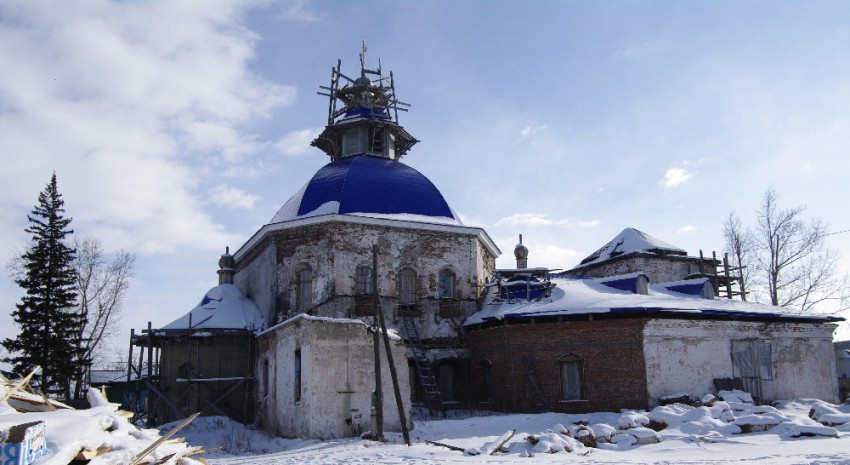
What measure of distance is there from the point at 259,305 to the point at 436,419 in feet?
27.6

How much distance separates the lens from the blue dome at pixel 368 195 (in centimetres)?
2273

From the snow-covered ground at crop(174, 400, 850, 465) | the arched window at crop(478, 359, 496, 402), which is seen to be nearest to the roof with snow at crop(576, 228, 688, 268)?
the arched window at crop(478, 359, 496, 402)

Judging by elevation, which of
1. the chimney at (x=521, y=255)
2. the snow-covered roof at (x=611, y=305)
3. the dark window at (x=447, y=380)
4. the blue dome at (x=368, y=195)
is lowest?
the dark window at (x=447, y=380)

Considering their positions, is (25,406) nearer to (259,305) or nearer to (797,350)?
(259,305)

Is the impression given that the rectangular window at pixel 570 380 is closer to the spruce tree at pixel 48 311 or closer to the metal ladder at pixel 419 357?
the metal ladder at pixel 419 357

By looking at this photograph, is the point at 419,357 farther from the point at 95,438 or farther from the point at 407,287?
the point at 95,438

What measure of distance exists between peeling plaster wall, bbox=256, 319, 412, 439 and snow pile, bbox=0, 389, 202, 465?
6.59 m

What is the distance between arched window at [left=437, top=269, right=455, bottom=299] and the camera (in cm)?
2316

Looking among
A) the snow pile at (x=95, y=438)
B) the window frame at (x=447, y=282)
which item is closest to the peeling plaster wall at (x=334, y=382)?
the window frame at (x=447, y=282)

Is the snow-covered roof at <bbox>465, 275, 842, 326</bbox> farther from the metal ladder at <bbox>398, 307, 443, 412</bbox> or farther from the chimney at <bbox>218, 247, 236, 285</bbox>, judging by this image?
the chimney at <bbox>218, 247, 236, 285</bbox>

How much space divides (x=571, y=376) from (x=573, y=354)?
65cm

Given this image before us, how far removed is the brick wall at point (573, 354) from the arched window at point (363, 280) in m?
4.37

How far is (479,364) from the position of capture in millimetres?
22047

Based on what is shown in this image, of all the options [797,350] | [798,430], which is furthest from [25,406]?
[797,350]
